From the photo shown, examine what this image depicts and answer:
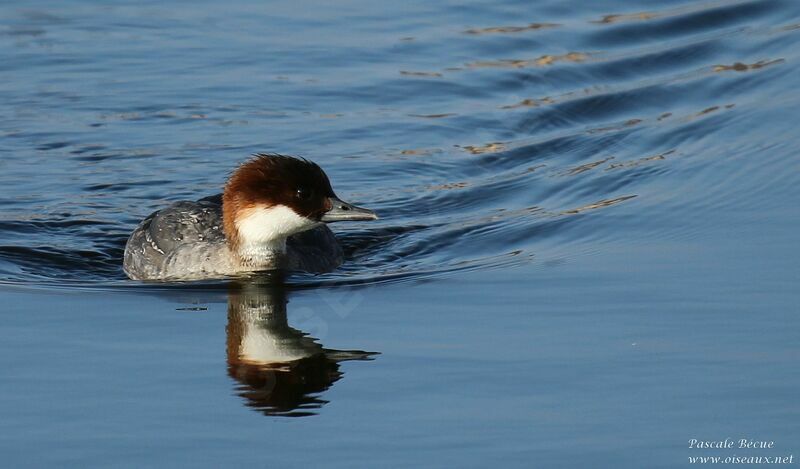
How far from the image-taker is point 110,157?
49.6 ft

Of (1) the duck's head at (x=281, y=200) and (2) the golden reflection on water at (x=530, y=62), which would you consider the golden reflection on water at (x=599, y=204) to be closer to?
(1) the duck's head at (x=281, y=200)

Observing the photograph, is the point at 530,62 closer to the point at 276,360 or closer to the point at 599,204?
the point at 599,204

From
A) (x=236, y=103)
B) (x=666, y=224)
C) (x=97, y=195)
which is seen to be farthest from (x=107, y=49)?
(x=666, y=224)

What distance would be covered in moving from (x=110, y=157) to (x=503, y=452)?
8330mm

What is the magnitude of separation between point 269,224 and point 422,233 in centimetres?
197

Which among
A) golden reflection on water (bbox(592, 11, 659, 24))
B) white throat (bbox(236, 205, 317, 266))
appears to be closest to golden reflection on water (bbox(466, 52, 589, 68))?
golden reflection on water (bbox(592, 11, 659, 24))

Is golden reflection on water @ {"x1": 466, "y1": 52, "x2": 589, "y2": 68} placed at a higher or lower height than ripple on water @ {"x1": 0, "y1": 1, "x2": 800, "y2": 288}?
higher

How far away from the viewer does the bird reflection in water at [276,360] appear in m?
8.77

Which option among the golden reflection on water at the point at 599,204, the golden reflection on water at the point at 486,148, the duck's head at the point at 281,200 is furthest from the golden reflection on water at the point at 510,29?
the duck's head at the point at 281,200

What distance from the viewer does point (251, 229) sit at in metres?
11.7

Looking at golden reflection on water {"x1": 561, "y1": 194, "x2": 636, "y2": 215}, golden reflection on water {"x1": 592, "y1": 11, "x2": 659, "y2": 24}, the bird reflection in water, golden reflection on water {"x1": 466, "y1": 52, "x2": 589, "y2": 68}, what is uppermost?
golden reflection on water {"x1": 592, "y1": 11, "x2": 659, "y2": 24}

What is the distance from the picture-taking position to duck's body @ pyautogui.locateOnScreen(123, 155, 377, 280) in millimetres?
11375

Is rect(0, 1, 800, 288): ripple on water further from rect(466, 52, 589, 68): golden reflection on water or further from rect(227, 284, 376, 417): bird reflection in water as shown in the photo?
rect(227, 284, 376, 417): bird reflection in water

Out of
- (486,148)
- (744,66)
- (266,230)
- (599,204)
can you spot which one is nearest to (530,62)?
(744,66)
